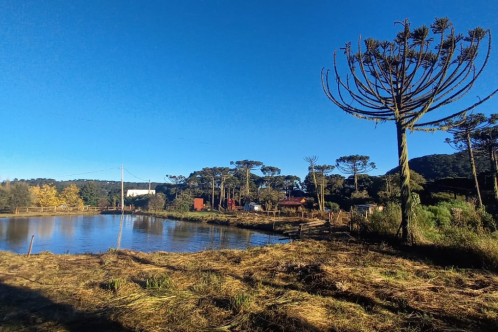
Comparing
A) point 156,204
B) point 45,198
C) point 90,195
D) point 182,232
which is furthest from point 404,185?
point 90,195

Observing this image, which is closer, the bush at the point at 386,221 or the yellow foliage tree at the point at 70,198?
the bush at the point at 386,221

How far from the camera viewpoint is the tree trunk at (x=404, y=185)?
9.48 m

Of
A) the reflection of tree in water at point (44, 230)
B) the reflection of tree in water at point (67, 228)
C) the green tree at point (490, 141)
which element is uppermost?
the green tree at point (490, 141)

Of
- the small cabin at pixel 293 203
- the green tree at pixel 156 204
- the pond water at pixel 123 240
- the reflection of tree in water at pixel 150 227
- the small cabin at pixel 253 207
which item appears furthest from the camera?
the green tree at pixel 156 204

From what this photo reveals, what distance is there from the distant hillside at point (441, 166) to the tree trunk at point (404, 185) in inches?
1942

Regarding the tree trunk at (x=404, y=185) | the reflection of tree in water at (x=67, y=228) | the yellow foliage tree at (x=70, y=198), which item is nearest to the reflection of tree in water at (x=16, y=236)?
the reflection of tree in water at (x=67, y=228)

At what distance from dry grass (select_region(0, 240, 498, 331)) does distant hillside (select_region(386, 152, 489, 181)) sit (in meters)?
54.1

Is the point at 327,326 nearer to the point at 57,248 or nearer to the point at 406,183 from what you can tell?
the point at 406,183

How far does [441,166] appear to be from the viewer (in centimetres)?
5866

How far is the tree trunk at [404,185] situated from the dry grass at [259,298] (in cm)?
210

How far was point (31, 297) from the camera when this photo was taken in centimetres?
530

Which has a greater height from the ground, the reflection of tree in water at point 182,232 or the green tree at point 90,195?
the green tree at point 90,195

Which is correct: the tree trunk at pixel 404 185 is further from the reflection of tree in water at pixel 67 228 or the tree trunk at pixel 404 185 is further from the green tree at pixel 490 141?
the reflection of tree in water at pixel 67 228

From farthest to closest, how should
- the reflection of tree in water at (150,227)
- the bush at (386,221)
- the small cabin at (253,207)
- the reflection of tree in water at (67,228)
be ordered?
1. the small cabin at (253,207)
2. the reflection of tree in water at (150,227)
3. the reflection of tree in water at (67,228)
4. the bush at (386,221)
